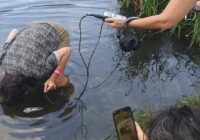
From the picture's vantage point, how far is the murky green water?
4887mm

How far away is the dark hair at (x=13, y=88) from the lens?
15.7ft

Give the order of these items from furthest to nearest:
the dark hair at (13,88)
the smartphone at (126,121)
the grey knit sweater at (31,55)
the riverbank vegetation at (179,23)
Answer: the riverbank vegetation at (179,23) < the grey knit sweater at (31,55) < the dark hair at (13,88) < the smartphone at (126,121)

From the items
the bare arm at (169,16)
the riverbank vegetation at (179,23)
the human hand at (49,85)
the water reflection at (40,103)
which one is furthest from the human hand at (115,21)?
the riverbank vegetation at (179,23)

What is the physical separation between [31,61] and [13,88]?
448 millimetres

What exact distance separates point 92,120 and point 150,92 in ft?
3.09

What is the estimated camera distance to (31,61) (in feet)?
16.7

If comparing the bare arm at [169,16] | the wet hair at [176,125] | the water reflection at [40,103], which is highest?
the bare arm at [169,16]

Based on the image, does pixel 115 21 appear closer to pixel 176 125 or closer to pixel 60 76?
pixel 60 76

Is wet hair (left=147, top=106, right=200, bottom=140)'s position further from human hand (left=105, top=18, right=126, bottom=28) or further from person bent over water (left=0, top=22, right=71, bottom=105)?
person bent over water (left=0, top=22, right=71, bottom=105)

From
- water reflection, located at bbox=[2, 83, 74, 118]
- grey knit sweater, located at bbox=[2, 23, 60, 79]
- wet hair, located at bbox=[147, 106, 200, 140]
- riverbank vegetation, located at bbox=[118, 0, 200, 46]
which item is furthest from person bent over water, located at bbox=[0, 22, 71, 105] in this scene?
wet hair, located at bbox=[147, 106, 200, 140]

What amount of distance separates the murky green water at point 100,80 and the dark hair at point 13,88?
26 cm

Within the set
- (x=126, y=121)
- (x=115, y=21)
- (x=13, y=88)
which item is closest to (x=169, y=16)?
(x=115, y=21)

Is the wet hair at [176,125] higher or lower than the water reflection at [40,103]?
higher

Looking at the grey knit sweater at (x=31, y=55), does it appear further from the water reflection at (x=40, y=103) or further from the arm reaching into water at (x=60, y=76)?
the water reflection at (x=40, y=103)
